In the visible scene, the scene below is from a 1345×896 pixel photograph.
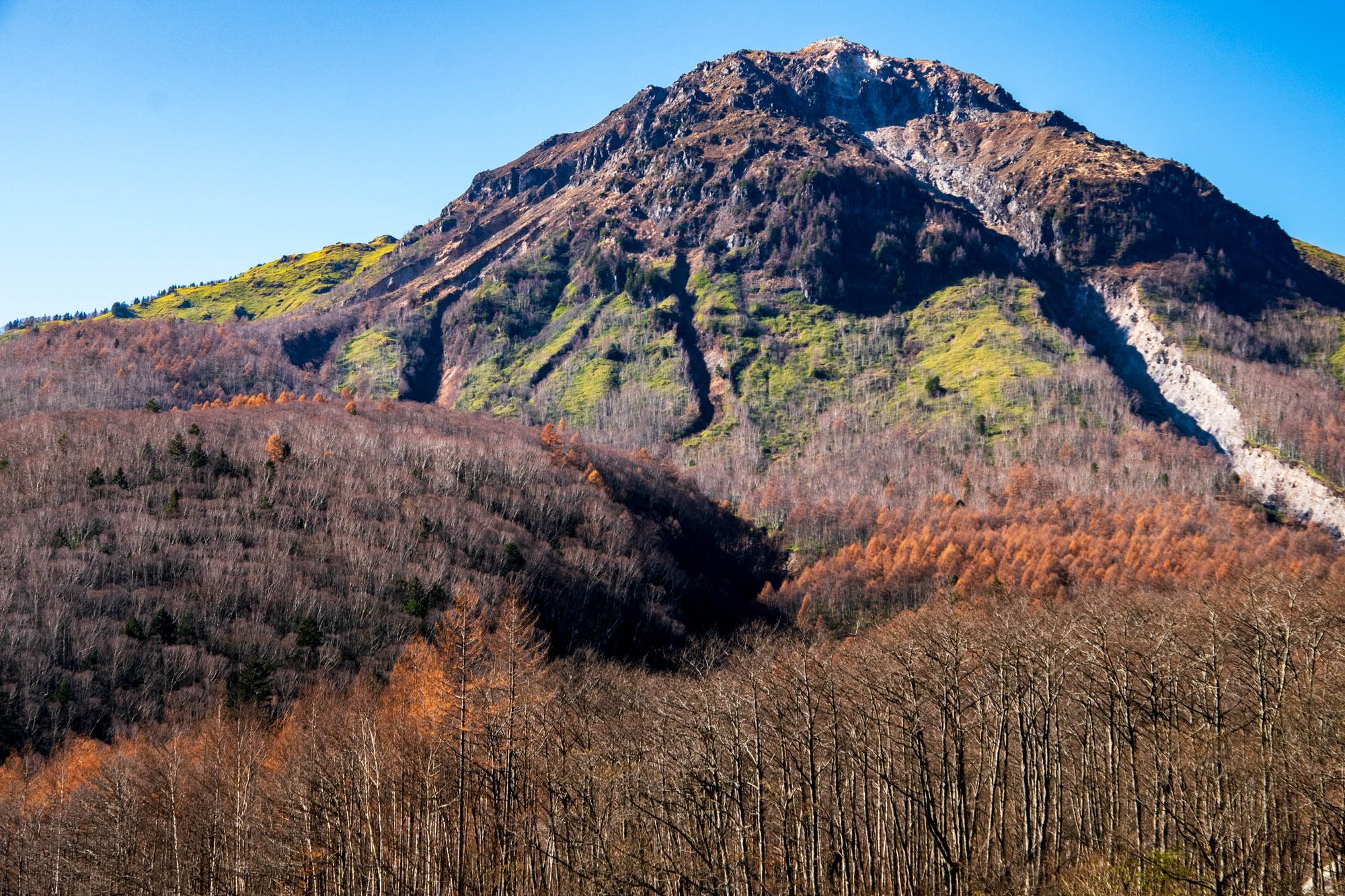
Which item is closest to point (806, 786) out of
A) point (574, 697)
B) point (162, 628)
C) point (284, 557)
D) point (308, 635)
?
point (574, 697)

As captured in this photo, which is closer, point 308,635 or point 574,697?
point 574,697

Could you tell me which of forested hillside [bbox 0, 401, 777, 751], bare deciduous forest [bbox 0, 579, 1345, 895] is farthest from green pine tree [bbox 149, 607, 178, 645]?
bare deciduous forest [bbox 0, 579, 1345, 895]

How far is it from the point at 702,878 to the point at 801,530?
494ft

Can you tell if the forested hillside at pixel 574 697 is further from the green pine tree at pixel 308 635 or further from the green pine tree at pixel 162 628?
the green pine tree at pixel 308 635

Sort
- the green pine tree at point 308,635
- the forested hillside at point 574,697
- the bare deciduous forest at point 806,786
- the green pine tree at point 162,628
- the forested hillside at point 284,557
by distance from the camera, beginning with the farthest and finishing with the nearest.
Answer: the green pine tree at point 308,635
the green pine tree at point 162,628
the forested hillside at point 284,557
the forested hillside at point 574,697
the bare deciduous forest at point 806,786

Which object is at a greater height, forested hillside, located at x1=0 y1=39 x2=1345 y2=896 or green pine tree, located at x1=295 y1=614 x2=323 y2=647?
forested hillside, located at x1=0 y1=39 x2=1345 y2=896

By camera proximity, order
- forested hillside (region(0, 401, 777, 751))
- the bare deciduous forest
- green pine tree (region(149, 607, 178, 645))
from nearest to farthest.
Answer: the bare deciduous forest
forested hillside (region(0, 401, 777, 751))
green pine tree (region(149, 607, 178, 645))

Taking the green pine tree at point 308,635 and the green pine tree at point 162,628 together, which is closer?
the green pine tree at point 162,628

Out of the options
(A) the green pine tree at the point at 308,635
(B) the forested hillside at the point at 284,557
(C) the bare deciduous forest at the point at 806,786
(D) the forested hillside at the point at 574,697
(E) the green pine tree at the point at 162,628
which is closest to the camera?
(C) the bare deciduous forest at the point at 806,786

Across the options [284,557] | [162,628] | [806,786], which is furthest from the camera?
[284,557]

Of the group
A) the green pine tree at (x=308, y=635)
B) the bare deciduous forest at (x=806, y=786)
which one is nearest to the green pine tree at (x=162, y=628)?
the green pine tree at (x=308, y=635)

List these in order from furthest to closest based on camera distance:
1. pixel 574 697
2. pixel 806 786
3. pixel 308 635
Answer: pixel 308 635
pixel 574 697
pixel 806 786

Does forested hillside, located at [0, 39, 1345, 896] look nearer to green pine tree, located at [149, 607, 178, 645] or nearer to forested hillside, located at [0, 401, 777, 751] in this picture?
green pine tree, located at [149, 607, 178, 645]

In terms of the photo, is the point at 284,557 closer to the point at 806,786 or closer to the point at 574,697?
the point at 574,697
